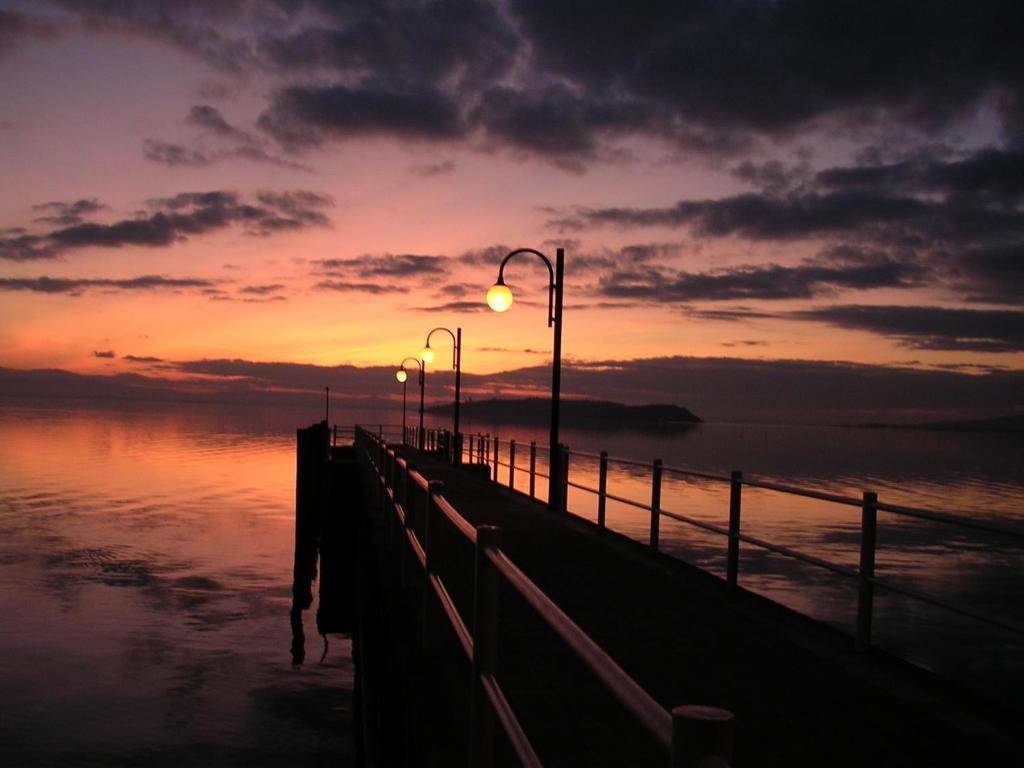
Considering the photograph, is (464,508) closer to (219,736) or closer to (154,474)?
(219,736)

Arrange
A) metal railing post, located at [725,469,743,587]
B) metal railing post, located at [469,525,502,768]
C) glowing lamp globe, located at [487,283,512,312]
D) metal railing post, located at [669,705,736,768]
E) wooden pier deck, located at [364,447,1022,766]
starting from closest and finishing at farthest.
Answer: metal railing post, located at [669,705,736,768] → metal railing post, located at [469,525,502,768] → wooden pier deck, located at [364,447,1022,766] → metal railing post, located at [725,469,743,587] → glowing lamp globe, located at [487,283,512,312]

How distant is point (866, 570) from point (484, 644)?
4133 millimetres

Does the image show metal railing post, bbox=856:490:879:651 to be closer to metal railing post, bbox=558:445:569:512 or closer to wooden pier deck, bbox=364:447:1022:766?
wooden pier deck, bbox=364:447:1022:766

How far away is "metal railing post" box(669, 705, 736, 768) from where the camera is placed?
1367 mm

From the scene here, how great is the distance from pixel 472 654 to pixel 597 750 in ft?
4.23

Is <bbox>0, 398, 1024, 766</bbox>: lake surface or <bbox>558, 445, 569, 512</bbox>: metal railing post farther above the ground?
<bbox>558, 445, 569, 512</bbox>: metal railing post

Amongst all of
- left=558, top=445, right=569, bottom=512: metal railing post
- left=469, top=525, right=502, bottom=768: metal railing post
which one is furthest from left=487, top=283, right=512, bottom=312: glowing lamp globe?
left=469, top=525, right=502, bottom=768: metal railing post

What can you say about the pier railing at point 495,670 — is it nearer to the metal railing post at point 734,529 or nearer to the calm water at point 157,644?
the metal railing post at point 734,529

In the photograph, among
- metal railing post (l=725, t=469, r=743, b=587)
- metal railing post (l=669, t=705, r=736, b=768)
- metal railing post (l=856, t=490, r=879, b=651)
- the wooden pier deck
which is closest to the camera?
metal railing post (l=669, t=705, r=736, b=768)

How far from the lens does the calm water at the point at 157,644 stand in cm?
1289

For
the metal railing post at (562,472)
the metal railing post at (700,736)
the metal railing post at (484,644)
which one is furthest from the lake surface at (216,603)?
the metal railing post at (700,736)

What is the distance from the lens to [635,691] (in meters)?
1.71

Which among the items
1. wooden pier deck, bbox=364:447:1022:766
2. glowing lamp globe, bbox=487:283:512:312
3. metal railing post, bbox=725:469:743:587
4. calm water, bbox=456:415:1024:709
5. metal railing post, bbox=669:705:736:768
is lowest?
calm water, bbox=456:415:1024:709

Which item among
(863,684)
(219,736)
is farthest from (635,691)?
(219,736)
